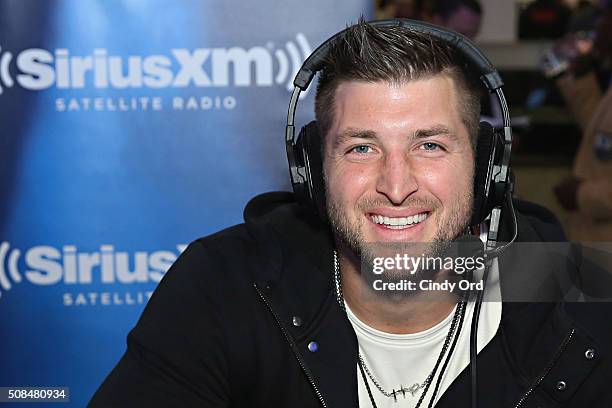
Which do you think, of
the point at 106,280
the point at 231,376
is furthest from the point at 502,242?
the point at 106,280

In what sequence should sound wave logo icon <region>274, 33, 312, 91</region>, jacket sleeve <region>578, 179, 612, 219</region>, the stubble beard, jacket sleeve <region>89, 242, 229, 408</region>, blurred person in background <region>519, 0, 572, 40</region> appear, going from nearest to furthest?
jacket sleeve <region>89, 242, 229, 408</region> < the stubble beard < sound wave logo icon <region>274, 33, 312, 91</region> < jacket sleeve <region>578, 179, 612, 219</region> < blurred person in background <region>519, 0, 572, 40</region>

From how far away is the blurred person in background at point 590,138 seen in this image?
3.22 metres

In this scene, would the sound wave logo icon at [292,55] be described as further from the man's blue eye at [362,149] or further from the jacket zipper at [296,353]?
the jacket zipper at [296,353]

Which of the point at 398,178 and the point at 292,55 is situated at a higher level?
the point at 292,55

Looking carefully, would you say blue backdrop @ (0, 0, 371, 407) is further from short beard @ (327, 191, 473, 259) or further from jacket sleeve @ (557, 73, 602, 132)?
jacket sleeve @ (557, 73, 602, 132)

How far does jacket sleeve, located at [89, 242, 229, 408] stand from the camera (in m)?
1.61

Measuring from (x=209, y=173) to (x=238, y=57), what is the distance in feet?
0.97

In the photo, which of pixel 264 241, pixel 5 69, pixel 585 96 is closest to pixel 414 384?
pixel 264 241

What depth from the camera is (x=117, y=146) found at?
2.21 meters

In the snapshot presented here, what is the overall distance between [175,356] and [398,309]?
1.49 feet


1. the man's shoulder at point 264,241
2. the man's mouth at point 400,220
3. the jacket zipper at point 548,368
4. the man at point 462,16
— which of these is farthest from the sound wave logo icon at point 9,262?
the man at point 462,16

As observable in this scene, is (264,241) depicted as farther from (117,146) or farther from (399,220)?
(117,146)

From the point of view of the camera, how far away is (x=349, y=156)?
1.74 m

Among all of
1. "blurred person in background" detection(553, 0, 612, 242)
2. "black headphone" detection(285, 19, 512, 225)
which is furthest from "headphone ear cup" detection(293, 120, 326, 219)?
"blurred person in background" detection(553, 0, 612, 242)
